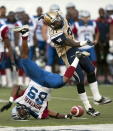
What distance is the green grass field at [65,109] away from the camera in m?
11.0

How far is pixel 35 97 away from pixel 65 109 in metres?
1.86

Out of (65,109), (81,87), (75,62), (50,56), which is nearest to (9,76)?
(50,56)

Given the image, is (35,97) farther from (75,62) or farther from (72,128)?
(72,128)

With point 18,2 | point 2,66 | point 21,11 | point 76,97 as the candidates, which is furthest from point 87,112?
point 18,2

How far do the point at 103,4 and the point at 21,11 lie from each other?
10.5 feet

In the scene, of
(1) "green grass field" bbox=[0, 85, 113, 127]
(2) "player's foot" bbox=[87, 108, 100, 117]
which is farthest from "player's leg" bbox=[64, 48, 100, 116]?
(1) "green grass field" bbox=[0, 85, 113, 127]

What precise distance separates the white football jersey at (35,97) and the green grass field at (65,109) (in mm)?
189

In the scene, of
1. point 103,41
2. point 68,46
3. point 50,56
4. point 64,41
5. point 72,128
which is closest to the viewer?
point 72,128

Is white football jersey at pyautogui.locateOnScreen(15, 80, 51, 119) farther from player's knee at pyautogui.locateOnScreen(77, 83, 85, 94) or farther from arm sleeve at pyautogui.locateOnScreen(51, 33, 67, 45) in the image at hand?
arm sleeve at pyautogui.locateOnScreen(51, 33, 67, 45)

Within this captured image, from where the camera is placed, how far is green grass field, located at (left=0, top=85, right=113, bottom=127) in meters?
11.0

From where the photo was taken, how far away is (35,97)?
11344 millimetres

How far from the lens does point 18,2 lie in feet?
71.6

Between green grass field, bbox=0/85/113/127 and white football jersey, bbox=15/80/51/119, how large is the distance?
0.62ft

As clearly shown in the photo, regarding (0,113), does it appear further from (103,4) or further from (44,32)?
(103,4)
